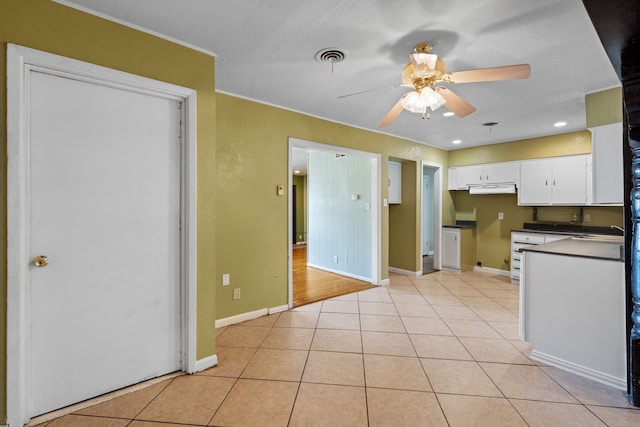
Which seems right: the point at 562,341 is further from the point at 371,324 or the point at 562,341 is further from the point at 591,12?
the point at 591,12

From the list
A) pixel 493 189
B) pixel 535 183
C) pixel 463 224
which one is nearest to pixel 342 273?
pixel 463 224

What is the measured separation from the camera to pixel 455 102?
2.32m

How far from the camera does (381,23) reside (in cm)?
185

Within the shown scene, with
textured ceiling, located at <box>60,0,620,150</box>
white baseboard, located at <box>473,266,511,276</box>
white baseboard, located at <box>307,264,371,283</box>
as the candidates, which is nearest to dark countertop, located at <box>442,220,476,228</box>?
white baseboard, located at <box>473,266,511,276</box>

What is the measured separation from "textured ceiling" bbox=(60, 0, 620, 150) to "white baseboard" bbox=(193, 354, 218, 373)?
235cm

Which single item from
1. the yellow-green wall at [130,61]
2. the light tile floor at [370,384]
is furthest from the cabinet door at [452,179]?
the yellow-green wall at [130,61]

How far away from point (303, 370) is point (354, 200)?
3174mm

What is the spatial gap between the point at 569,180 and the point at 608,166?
2.40 meters

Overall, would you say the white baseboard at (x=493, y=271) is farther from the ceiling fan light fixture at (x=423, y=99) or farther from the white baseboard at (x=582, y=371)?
the ceiling fan light fixture at (x=423, y=99)

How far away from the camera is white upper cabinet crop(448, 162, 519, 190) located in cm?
509

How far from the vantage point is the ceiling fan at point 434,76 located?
1888mm

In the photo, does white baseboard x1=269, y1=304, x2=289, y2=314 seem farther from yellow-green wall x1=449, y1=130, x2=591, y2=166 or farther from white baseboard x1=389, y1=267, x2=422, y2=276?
yellow-green wall x1=449, y1=130, x2=591, y2=166

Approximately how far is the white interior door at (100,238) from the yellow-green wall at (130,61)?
14cm

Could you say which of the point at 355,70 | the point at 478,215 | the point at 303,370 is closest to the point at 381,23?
the point at 355,70
